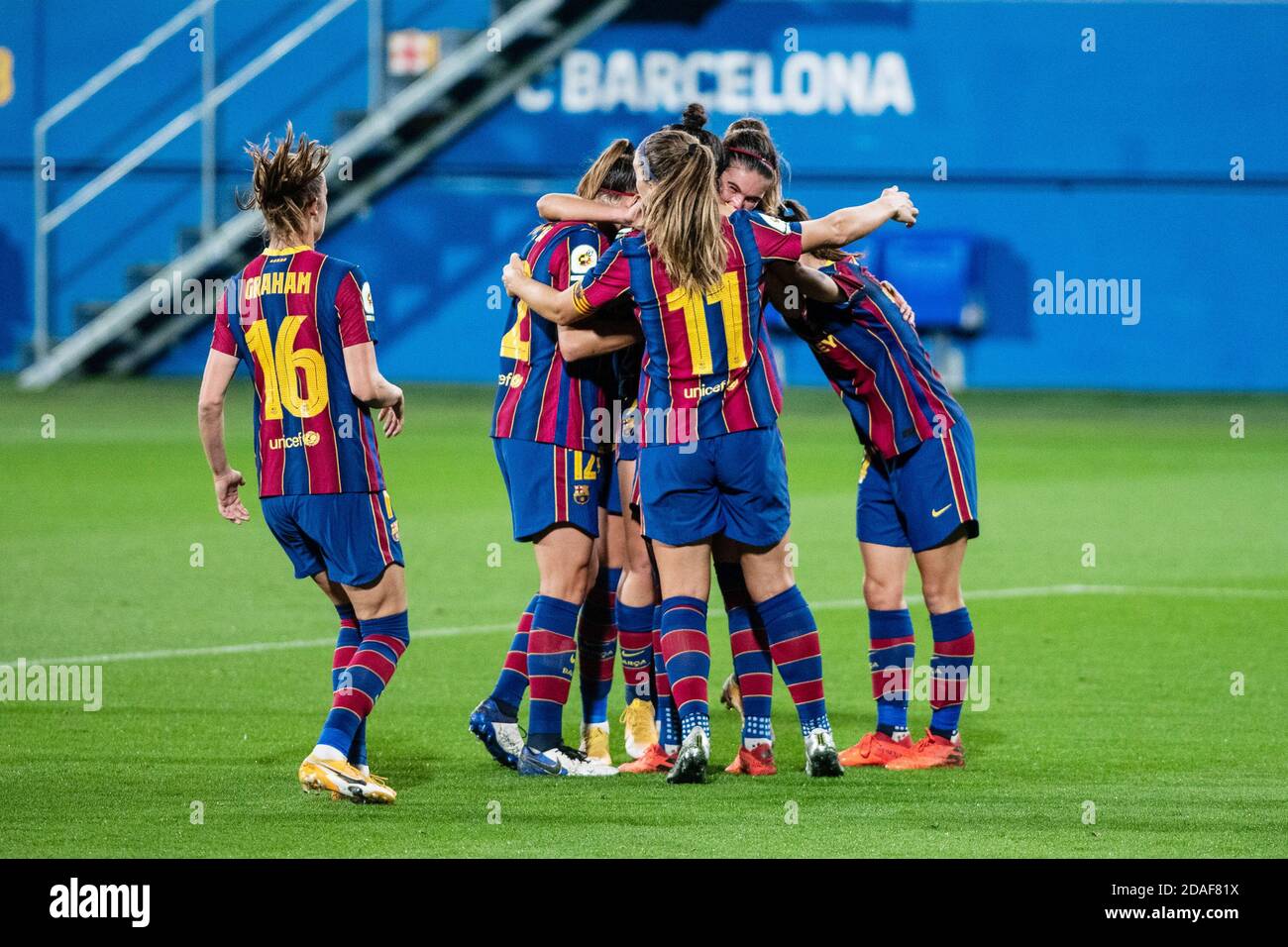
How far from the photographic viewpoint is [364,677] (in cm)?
591

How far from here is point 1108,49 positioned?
81.6 ft

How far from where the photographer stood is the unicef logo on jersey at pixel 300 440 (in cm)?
586

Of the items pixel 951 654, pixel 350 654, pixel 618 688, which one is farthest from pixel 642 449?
pixel 618 688

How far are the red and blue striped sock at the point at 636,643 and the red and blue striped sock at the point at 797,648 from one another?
0.65 m

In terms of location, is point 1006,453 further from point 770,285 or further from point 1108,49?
point 770,285

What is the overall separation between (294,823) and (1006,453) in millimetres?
13405

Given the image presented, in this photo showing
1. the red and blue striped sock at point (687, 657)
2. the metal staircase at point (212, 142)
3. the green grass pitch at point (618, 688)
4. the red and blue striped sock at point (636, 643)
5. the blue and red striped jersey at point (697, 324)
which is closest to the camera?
the green grass pitch at point (618, 688)

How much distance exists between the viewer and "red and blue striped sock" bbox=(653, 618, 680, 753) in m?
6.50

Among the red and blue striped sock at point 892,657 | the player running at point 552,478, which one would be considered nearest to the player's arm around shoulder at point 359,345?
the player running at point 552,478

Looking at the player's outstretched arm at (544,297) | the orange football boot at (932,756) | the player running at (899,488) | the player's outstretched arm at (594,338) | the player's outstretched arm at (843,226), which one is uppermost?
the player's outstretched arm at (843,226)

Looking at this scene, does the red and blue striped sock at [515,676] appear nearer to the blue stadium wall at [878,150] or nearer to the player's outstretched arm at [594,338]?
the player's outstretched arm at [594,338]

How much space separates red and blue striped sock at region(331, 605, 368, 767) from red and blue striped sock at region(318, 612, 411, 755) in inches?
1.7

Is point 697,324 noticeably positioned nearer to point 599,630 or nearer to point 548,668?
point 548,668

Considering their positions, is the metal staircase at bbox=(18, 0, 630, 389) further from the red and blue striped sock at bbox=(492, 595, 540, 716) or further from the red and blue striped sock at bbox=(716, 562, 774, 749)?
the red and blue striped sock at bbox=(716, 562, 774, 749)
